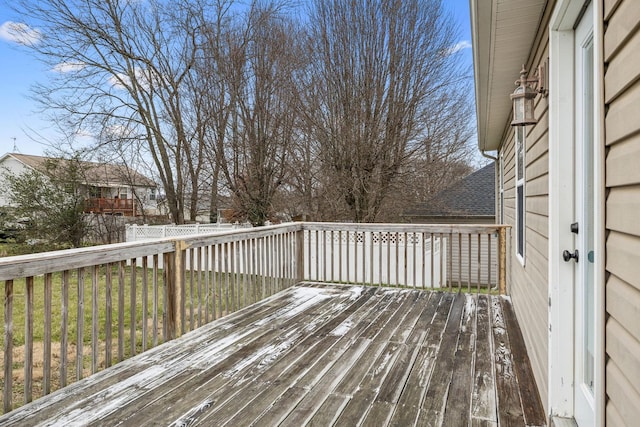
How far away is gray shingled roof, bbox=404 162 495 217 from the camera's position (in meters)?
11.6

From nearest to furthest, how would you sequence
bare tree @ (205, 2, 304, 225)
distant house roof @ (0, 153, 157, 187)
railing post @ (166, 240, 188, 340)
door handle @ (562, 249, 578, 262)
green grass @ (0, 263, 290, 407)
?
door handle @ (562, 249, 578, 262)
green grass @ (0, 263, 290, 407)
railing post @ (166, 240, 188, 340)
bare tree @ (205, 2, 304, 225)
distant house roof @ (0, 153, 157, 187)

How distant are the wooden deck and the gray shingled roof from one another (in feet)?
23.9

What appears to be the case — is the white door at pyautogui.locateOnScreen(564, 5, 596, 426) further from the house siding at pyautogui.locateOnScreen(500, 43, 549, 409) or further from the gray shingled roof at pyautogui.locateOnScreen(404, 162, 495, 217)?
the gray shingled roof at pyautogui.locateOnScreen(404, 162, 495, 217)

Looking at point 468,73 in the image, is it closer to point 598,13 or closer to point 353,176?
point 353,176

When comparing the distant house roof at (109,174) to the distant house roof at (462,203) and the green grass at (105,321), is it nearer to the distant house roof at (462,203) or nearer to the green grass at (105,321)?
the green grass at (105,321)

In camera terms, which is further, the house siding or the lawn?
the lawn

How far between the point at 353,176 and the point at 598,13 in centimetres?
826

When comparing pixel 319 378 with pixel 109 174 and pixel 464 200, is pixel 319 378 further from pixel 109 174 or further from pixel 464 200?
pixel 109 174

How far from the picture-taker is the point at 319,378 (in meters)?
2.66

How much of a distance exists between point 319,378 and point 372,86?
789cm

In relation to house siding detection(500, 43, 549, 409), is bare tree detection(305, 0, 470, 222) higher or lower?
higher

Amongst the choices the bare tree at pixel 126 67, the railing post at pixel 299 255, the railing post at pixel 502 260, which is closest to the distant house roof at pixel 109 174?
the bare tree at pixel 126 67

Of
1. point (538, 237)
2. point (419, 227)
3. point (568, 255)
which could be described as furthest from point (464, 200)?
point (568, 255)

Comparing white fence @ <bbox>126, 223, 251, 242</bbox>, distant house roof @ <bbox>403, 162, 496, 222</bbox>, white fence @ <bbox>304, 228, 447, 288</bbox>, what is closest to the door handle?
white fence @ <bbox>304, 228, 447, 288</bbox>
